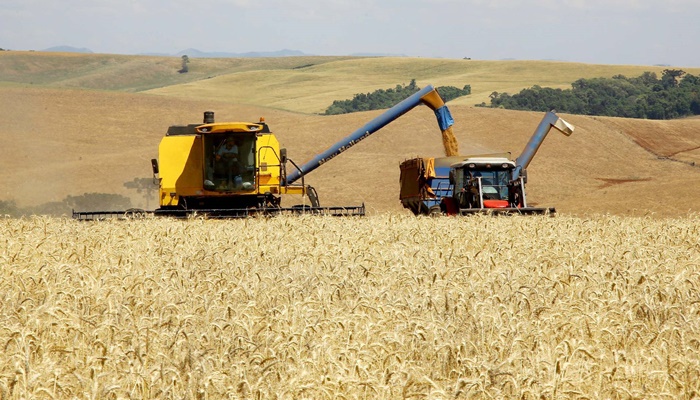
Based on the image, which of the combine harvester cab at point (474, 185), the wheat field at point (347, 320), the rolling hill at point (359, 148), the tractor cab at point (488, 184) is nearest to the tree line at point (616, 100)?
the rolling hill at point (359, 148)

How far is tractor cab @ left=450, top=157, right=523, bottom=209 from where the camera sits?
2152cm

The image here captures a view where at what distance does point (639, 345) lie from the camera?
6.52 metres

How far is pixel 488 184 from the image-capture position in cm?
2180

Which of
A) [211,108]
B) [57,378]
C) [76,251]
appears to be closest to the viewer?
[57,378]

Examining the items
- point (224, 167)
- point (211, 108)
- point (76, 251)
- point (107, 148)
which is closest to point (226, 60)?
point (211, 108)

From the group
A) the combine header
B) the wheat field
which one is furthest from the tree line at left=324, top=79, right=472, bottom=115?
the wheat field

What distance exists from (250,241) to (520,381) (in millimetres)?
8501

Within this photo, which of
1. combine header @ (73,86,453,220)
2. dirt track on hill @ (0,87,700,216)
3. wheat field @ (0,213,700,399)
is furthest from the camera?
dirt track on hill @ (0,87,700,216)

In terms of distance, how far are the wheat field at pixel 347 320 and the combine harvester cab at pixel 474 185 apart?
27.5 feet

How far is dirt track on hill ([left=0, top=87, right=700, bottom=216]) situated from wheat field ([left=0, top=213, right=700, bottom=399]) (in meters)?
21.2

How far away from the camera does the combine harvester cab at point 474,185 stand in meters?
21.3

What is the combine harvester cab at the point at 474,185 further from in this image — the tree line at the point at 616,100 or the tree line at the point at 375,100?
the tree line at the point at 375,100

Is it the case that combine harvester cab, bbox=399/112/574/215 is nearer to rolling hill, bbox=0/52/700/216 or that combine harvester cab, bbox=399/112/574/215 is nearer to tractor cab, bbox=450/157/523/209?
tractor cab, bbox=450/157/523/209

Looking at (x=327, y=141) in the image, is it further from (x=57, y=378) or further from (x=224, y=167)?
(x=57, y=378)
